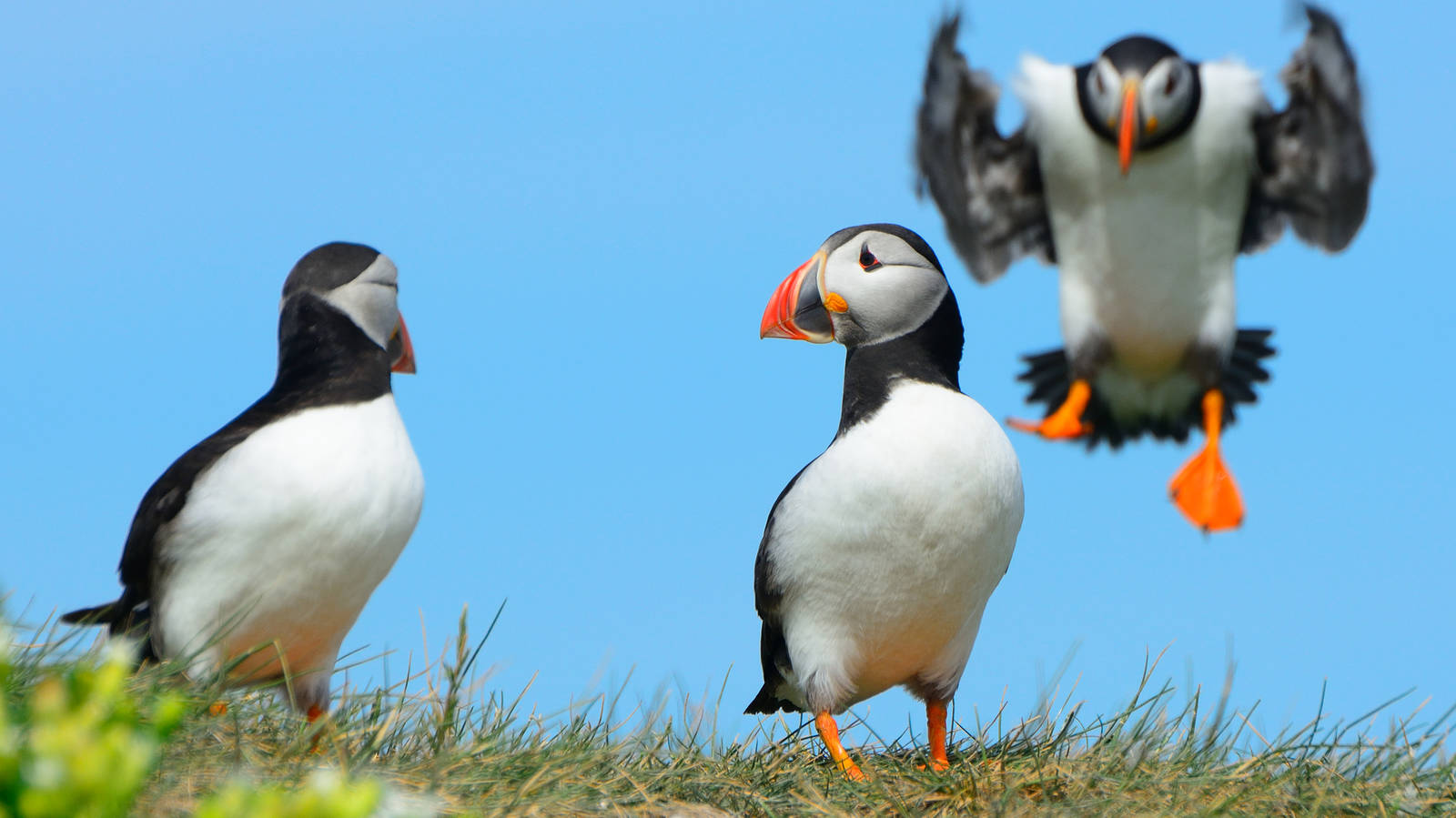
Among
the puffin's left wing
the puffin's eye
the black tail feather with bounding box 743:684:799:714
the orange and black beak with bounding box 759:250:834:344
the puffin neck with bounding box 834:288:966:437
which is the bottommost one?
the black tail feather with bounding box 743:684:799:714

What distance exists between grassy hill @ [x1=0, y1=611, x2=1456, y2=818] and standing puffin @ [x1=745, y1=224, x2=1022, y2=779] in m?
0.26

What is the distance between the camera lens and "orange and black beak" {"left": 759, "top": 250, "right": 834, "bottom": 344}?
5070mm

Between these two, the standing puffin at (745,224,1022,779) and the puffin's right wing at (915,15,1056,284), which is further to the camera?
the puffin's right wing at (915,15,1056,284)

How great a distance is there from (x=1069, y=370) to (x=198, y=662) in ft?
13.5

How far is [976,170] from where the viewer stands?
661cm

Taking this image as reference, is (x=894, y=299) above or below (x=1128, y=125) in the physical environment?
below

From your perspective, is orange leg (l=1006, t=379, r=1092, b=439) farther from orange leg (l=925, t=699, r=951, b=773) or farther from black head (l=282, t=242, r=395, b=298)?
black head (l=282, t=242, r=395, b=298)

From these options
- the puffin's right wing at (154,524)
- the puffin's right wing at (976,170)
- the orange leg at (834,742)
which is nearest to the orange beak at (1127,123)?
the puffin's right wing at (976,170)

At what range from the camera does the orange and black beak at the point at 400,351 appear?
5.21 m

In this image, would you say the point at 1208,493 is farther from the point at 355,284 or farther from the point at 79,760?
the point at 79,760

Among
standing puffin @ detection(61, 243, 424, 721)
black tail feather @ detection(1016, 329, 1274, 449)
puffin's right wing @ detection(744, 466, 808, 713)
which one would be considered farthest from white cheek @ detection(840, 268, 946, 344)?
black tail feather @ detection(1016, 329, 1274, 449)

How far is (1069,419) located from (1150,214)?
1.00m

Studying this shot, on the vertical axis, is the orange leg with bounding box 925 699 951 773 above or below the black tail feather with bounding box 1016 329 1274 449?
below

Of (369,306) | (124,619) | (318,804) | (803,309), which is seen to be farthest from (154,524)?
(318,804)
